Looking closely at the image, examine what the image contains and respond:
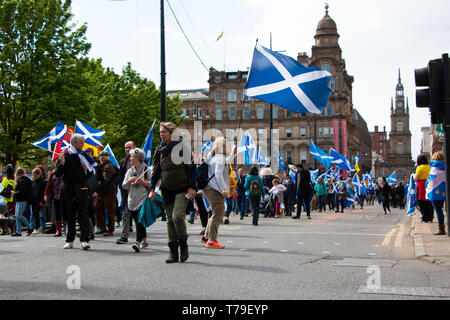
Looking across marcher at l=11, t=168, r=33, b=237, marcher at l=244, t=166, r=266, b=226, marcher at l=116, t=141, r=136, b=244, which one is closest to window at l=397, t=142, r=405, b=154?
marcher at l=244, t=166, r=266, b=226

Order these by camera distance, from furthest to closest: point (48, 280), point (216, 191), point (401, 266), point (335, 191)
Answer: point (335, 191)
point (216, 191)
point (401, 266)
point (48, 280)

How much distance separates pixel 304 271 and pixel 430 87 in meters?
3.84

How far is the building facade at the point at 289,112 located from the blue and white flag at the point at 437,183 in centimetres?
7944

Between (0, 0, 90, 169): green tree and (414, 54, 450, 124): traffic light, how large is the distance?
75.1 ft

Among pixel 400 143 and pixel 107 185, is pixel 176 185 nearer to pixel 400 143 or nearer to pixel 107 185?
pixel 107 185

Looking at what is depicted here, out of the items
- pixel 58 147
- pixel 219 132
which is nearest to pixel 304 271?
pixel 58 147

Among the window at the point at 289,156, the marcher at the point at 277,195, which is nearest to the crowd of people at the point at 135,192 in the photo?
the marcher at the point at 277,195

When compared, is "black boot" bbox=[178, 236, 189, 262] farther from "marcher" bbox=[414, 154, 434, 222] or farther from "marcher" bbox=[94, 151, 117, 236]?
"marcher" bbox=[414, 154, 434, 222]

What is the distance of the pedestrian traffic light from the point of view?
8.92 metres

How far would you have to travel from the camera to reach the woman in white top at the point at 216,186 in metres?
9.84

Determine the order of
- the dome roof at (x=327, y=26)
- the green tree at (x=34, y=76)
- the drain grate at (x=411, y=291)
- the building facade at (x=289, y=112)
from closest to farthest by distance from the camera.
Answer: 1. the drain grate at (x=411, y=291)
2. the green tree at (x=34, y=76)
3. the dome roof at (x=327, y=26)
4. the building facade at (x=289, y=112)

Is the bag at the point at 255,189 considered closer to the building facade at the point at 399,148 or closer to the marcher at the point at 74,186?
the marcher at the point at 74,186
